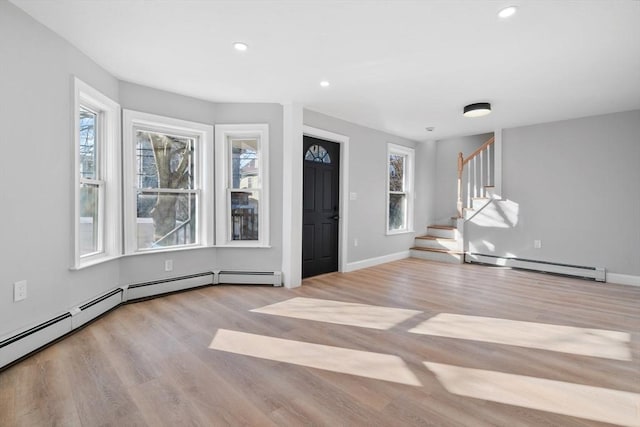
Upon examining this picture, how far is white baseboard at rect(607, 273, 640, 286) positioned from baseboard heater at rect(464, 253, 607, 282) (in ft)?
0.24

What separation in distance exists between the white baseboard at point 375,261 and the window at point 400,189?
1.59 ft

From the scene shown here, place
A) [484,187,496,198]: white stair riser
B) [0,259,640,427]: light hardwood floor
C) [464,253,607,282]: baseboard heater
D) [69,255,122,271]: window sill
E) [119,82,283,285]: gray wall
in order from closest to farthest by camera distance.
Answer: [0,259,640,427]: light hardwood floor, [69,255,122,271]: window sill, [119,82,283,285]: gray wall, [464,253,607,282]: baseboard heater, [484,187,496,198]: white stair riser

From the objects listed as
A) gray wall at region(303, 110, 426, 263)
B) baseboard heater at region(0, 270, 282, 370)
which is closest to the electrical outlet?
baseboard heater at region(0, 270, 282, 370)

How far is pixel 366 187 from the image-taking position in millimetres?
5734

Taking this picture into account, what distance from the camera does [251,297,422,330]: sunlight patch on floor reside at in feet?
10.3

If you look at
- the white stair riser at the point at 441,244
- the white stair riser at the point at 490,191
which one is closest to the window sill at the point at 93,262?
the white stair riser at the point at 441,244

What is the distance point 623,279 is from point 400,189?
12.4ft

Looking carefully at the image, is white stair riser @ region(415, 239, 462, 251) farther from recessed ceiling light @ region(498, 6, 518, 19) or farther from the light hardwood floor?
recessed ceiling light @ region(498, 6, 518, 19)

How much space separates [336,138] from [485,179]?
12.3 ft

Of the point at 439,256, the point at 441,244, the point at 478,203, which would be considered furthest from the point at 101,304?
the point at 478,203

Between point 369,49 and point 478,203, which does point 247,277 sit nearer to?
point 369,49

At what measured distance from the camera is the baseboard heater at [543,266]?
489 centimetres

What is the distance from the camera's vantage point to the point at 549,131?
210 inches

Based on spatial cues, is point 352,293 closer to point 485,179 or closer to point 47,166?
point 47,166
